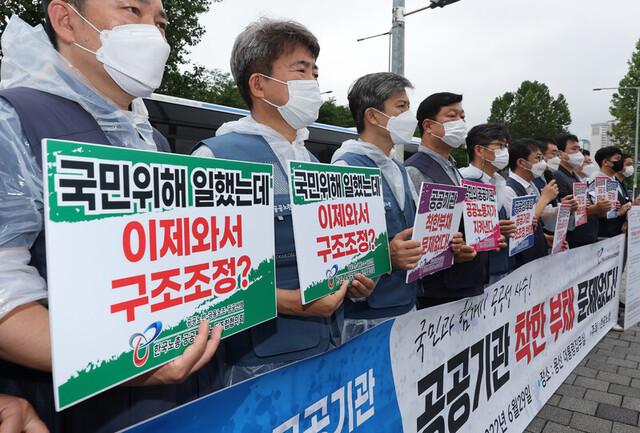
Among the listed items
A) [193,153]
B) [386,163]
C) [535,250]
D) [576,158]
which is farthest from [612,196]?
[193,153]

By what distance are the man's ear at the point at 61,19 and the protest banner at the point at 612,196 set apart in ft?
18.8

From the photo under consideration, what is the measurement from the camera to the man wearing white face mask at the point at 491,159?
3.63 metres

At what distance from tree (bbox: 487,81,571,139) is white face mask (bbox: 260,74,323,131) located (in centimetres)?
4799

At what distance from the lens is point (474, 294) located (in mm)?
2672

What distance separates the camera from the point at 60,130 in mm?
1079

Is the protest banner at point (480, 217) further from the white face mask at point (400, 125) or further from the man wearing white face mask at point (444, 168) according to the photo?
the white face mask at point (400, 125)

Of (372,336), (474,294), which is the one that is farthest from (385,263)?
A: (474,294)

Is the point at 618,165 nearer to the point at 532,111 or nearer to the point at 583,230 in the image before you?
the point at 583,230

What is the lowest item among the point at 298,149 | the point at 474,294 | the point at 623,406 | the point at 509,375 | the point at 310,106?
the point at 623,406

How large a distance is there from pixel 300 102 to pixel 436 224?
0.87 m

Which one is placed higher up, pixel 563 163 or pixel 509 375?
pixel 563 163

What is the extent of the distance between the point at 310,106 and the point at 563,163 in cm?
472

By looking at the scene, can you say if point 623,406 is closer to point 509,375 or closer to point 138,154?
point 509,375

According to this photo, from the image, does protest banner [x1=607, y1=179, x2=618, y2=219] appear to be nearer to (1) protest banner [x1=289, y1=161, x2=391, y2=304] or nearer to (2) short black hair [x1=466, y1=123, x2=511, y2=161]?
(2) short black hair [x1=466, y1=123, x2=511, y2=161]
